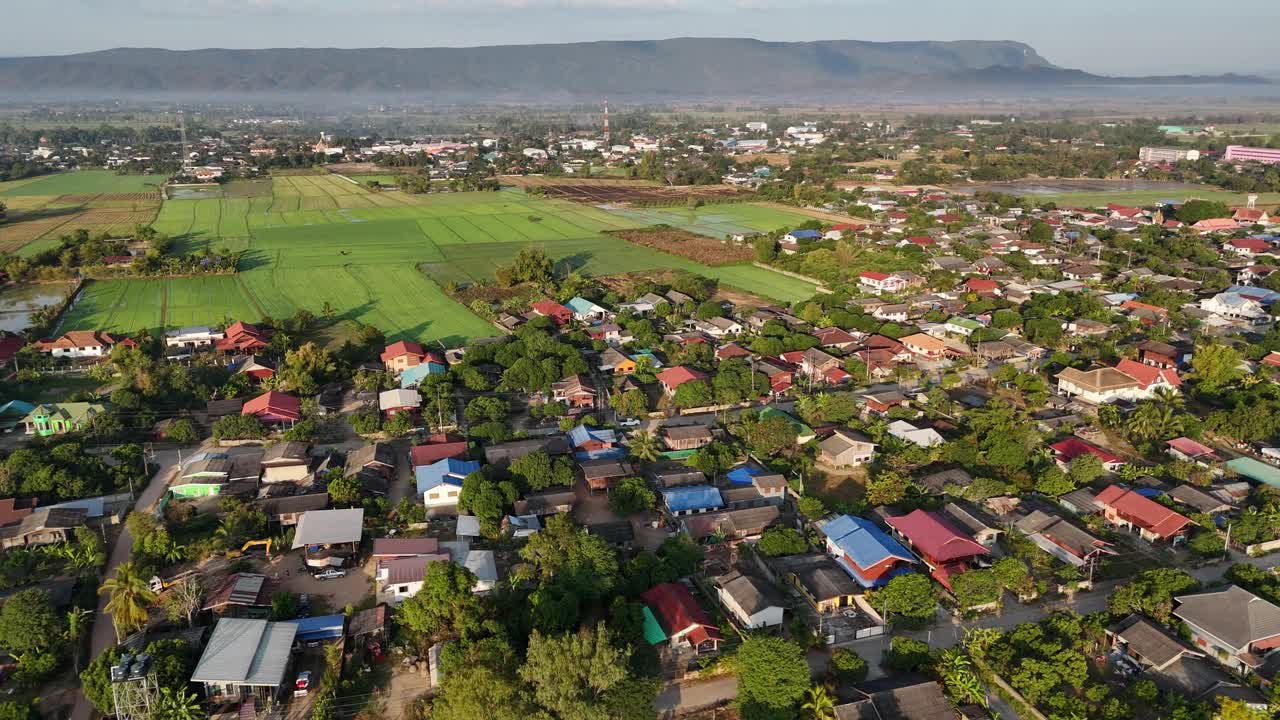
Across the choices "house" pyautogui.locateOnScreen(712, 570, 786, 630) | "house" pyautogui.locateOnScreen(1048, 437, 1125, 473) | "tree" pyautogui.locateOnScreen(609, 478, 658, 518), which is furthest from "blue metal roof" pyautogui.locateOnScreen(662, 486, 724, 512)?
"house" pyautogui.locateOnScreen(1048, 437, 1125, 473)

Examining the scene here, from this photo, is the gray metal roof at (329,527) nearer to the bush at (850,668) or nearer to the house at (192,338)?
the bush at (850,668)

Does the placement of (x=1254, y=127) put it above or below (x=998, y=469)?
above

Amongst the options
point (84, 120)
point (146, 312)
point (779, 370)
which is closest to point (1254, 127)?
point (779, 370)

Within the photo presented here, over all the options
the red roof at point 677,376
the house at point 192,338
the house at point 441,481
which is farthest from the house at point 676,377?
the house at point 192,338

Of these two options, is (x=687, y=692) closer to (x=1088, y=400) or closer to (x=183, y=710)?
(x=183, y=710)

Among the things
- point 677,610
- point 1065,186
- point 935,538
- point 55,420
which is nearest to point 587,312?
point 55,420
